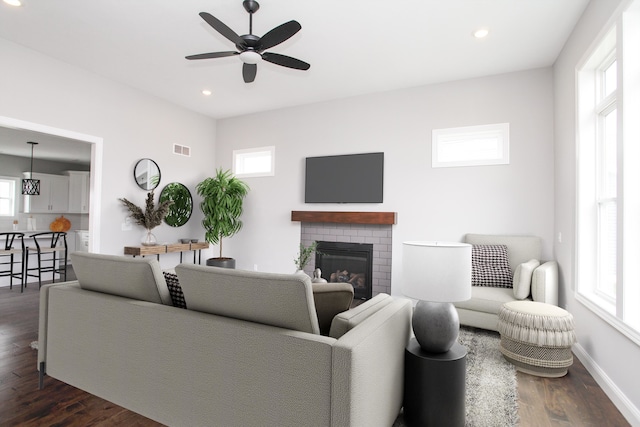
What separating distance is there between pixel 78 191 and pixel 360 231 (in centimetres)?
804

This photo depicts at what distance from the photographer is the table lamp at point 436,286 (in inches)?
66.8

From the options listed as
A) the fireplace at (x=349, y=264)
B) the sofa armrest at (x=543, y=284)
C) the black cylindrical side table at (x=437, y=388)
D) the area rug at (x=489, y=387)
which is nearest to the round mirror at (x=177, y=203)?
the fireplace at (x=349, y=264)

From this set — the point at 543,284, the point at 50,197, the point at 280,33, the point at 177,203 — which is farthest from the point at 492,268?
the point at 50,197

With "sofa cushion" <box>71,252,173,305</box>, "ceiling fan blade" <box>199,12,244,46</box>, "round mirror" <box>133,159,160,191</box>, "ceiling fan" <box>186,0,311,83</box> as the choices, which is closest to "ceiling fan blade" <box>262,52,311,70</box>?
"ceiling fan" <box>186,0,311,83</box>

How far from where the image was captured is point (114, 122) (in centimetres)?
468

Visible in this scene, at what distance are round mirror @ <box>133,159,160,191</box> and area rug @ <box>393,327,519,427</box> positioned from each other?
184 inches

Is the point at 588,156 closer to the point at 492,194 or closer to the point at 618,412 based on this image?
the point at 492,194

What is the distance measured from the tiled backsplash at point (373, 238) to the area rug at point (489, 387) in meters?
1.57

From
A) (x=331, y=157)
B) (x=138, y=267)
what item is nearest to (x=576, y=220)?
(x=331, y=157)

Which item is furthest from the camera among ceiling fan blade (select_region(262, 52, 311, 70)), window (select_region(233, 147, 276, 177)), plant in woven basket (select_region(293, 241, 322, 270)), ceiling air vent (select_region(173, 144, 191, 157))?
window (select_region(233, 147, 276, 177))

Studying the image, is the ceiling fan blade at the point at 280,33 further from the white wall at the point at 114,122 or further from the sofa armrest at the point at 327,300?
the white wall at the point at 114,122

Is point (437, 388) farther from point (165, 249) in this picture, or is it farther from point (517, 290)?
point (165, 249)

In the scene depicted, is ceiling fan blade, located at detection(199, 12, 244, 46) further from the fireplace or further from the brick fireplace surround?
the fireplace

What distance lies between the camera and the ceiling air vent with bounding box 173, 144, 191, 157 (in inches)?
219
